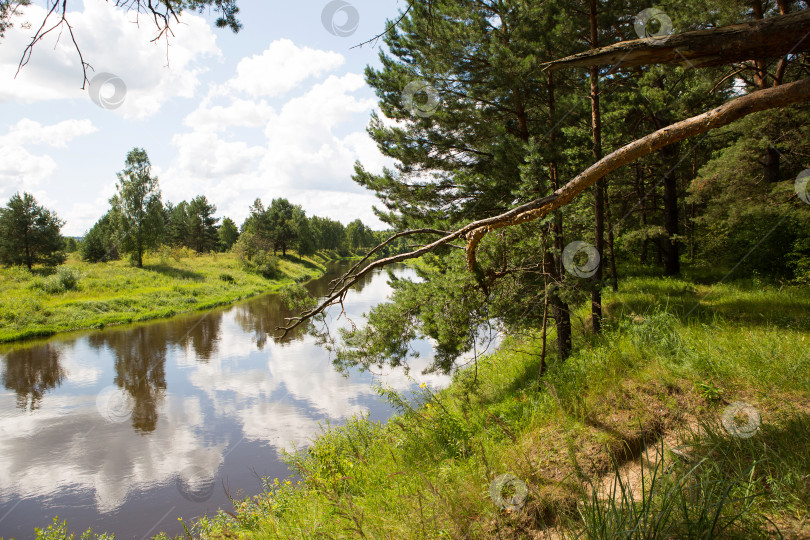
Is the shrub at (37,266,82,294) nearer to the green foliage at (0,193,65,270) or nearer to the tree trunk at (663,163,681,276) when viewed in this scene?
the green foliage at (0,193,65,270)

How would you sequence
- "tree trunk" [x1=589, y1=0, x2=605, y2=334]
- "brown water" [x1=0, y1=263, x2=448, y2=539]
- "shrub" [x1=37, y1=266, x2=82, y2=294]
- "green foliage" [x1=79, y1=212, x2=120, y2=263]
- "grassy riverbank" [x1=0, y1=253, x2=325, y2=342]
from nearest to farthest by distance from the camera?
"tree trunk" [x1=589, y1=0, x2=605, y2=334], "brown water" [x1=0, y1=263, x2=448, y2=539], "grassy riverbank" [x1=0, y1=253, x2=325, y2=342], "shrub" [x1=37, y1=266, x2=82, y2=294], "green foliage" [x1=79, y1=212, x2=120, y2=263]

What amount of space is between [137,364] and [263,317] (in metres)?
10.2

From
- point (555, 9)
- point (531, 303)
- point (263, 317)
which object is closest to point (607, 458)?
point (531, 303)

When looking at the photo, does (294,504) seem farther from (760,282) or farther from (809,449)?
(760,282)

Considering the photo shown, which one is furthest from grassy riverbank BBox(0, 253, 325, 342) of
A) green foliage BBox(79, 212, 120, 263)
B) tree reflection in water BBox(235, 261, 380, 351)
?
green foliage BBox(79, 212, 120, 263)

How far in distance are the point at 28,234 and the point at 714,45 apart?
44.9 meters

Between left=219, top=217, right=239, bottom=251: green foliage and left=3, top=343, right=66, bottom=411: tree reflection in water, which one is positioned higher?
left=219, top=217, right=239, bottom=251: green foliage

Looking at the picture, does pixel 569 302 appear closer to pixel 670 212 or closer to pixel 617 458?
pixel 617 458

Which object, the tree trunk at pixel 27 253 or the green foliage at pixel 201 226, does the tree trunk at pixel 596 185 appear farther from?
the green foliage at pixel 201 226

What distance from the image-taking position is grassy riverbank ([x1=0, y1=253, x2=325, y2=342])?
73.6 ft

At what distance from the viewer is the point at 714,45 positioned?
2.72 metres

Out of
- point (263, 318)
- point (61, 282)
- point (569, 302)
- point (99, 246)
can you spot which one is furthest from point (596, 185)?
point (99, 246)

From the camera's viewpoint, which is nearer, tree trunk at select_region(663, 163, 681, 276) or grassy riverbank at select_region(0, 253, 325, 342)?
tree trunk at select_region(663, 163, 681, 276)

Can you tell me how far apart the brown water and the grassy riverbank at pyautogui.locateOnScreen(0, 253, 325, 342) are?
3196 millimetres
